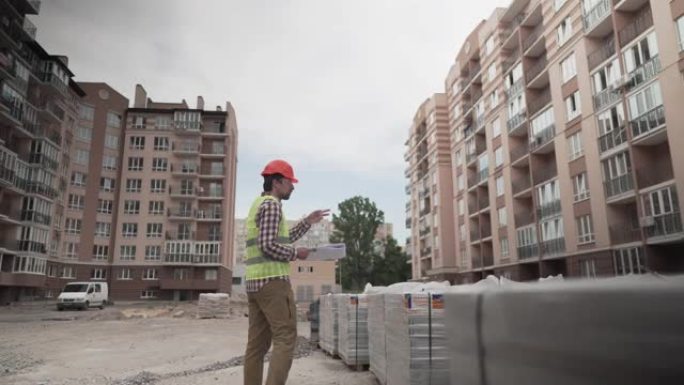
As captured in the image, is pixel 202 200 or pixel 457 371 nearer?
pixel 457 371

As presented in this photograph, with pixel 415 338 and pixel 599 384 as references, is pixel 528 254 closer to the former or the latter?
pixel 415 338

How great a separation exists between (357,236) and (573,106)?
41.8 metres

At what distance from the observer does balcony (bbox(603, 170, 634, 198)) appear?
21297mm

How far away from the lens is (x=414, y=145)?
184ft

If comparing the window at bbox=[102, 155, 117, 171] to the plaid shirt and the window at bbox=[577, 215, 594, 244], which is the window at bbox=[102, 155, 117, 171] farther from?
the plaid shirt

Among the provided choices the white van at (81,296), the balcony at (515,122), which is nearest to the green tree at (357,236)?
Result: the balcony at (515,122)

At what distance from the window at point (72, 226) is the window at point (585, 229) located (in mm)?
42804

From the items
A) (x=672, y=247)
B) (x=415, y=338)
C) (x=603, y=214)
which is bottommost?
(x=415, y=338)

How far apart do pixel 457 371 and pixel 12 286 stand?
40.1 metres

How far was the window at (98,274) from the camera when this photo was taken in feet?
147

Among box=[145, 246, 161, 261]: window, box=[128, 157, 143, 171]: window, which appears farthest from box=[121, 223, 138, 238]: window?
box=[128, 157, 143, 171]: window

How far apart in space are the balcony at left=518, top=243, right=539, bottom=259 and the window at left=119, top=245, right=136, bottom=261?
35737 millimetres

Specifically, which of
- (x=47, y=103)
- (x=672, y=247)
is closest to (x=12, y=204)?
(x=47, y=103)

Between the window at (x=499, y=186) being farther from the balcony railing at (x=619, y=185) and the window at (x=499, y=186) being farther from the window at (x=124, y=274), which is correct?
the window at (x=124, y=274)
